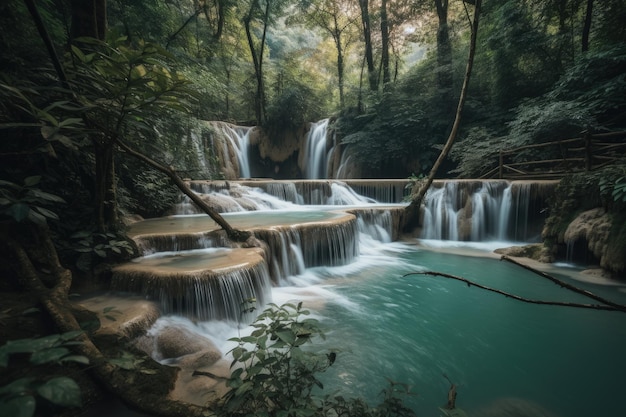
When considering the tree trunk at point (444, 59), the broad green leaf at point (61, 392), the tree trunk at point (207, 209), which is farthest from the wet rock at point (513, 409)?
the tree trunk at point (444, 59)

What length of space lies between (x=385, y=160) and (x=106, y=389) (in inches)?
583

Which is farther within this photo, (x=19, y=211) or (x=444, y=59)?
(x=444, y=59)

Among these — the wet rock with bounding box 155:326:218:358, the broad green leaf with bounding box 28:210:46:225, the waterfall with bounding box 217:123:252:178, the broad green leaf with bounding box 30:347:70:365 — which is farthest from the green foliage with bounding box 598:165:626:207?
the waterfall with bounding box 217:123:252:178

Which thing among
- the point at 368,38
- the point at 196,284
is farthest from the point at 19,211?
the point at 368,38

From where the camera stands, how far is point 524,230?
8602 mm

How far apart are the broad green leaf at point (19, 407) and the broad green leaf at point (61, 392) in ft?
0.13

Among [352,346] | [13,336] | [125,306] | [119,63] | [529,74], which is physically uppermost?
[529,74]

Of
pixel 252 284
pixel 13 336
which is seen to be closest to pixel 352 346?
pixel 252 284

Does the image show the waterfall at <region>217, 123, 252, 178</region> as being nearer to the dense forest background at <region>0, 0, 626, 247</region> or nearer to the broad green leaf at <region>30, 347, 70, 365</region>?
the dense forest background at <region>0, 0, 626, 247</region>

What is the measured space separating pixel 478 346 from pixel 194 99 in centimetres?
576

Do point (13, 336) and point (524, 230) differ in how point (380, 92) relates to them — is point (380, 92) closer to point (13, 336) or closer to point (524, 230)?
point (524, 230)

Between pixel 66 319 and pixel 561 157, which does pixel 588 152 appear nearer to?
pixel 561 157

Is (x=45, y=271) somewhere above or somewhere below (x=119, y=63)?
below

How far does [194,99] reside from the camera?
4.91 m
